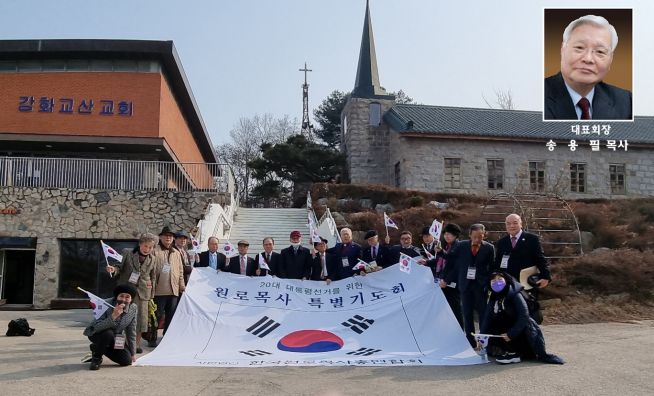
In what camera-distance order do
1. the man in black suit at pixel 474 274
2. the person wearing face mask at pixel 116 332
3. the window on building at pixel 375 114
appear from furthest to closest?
the window on building at pixel 375 114 → the man in black suit at pixel 474 274 → the person wearing face mask at pixel 116 332

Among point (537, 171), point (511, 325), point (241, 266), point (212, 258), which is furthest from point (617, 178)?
point (511, 325)

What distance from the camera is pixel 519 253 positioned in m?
7.53

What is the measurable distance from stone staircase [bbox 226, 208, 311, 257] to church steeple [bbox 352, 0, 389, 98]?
1751 centimetres

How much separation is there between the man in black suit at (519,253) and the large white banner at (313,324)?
1110mm

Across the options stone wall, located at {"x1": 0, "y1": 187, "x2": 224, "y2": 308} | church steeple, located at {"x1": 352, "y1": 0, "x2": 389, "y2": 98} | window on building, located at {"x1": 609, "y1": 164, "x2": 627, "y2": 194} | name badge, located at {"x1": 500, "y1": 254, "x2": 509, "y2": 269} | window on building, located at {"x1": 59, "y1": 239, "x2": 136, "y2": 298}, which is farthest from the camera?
church steeple, located at {"x1": 352, "y1": 0, "x2": 389, "y2": 98}

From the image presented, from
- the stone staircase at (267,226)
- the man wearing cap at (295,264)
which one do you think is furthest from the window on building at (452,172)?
the man wearing cap at (295,264)

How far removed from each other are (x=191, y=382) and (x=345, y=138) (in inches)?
1282

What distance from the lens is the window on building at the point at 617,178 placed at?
32.2 m

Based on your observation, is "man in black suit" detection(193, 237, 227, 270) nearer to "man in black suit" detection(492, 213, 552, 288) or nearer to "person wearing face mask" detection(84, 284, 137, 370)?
"person wearing face mask" detection(84, 284, 137, 370)

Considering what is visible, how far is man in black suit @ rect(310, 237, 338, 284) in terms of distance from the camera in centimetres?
989

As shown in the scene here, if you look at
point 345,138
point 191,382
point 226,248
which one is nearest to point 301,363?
point 191,382

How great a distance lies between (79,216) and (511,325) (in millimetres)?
15391

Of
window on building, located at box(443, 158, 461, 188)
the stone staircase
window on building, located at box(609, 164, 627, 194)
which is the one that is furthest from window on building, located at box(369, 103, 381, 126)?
the stone staircase

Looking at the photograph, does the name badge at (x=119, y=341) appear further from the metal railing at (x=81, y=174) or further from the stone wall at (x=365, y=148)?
the stone wall at (x=365, y=148)
